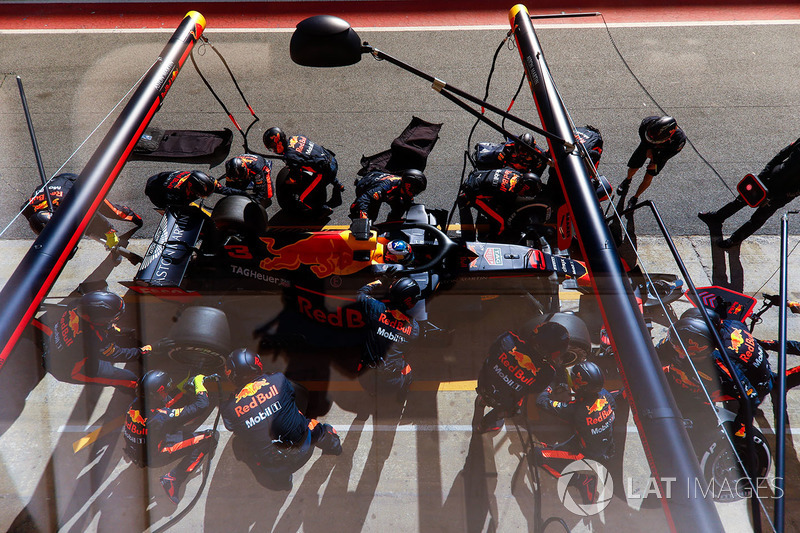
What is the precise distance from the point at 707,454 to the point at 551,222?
3.82 metres

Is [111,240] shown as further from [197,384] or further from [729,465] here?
[729,465]

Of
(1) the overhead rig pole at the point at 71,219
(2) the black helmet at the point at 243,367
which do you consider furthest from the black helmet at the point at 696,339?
(1) the overhead rig pole at the point at 71,219

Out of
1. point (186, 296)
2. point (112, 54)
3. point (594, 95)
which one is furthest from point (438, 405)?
point (112, 54)

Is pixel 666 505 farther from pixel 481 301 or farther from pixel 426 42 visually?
pixel 426 42

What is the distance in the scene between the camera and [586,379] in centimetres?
415

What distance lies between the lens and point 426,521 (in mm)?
4633

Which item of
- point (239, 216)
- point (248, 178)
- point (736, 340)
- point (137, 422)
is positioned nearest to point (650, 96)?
point (736, 340)

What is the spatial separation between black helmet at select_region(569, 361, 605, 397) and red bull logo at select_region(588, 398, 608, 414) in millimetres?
117

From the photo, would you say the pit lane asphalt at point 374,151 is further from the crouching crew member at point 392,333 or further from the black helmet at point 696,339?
the black helmet at point 696,339

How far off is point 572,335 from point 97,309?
16.1 feet

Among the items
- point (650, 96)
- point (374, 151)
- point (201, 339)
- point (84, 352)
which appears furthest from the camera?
point (650, 96)

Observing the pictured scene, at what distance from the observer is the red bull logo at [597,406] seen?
13.9ft

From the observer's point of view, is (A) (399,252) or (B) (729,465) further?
(A) (399,252)

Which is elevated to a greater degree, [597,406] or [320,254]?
[320,254]
